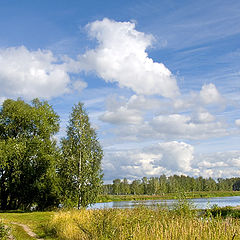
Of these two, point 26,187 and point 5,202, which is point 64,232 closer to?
point 26,187

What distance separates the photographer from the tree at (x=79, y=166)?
25047mm

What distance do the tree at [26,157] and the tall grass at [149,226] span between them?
16.2m

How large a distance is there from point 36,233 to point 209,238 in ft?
35.5

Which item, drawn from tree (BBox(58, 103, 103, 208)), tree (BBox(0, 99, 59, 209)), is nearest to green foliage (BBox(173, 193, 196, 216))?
tree (BBox(58, 103, 103, 208))

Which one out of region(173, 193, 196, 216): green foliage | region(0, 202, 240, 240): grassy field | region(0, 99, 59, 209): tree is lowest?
region(0, 202, 240, 240): grassy field

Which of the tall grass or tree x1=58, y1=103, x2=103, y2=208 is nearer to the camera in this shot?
the tall grass

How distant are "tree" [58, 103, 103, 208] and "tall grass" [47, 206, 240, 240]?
10752 millimetres

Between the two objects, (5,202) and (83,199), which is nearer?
(83,199)

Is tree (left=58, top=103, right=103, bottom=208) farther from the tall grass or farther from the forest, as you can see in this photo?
the tall grass

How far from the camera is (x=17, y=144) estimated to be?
→ 29828 mm

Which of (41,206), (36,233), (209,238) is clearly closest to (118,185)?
(41,206)

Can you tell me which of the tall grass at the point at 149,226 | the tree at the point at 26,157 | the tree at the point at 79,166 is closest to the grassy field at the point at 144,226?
the tall grass at the point at 149,226

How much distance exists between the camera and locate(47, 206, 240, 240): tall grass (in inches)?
275

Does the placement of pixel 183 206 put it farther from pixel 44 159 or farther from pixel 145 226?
pixel 44 159
